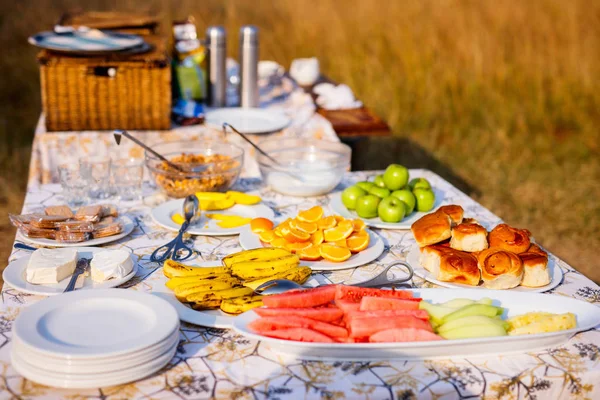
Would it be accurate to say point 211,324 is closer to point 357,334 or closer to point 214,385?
point 214,385

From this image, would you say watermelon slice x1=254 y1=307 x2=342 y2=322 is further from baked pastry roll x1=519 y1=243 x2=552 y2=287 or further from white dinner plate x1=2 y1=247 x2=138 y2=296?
baked pastry roll x1=519 y1=243 x2=552 y2=287

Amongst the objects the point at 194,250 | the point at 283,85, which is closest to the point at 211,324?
the point at 194,250

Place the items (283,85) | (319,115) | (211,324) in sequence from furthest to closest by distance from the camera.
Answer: (283,85) < (319,115) < (211,324)

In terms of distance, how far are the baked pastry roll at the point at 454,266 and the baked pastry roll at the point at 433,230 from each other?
2.3 inches

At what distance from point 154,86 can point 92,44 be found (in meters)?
0.32

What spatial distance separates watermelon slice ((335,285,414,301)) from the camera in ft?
4.34

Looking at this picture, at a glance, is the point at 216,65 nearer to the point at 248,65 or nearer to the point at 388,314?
the point at 248,65

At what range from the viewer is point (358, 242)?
5.59 feet

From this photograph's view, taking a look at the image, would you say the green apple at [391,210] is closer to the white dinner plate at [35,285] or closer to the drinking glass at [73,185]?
the white dinner plate at [35,285]

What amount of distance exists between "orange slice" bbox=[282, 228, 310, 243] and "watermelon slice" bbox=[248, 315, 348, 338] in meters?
0.46

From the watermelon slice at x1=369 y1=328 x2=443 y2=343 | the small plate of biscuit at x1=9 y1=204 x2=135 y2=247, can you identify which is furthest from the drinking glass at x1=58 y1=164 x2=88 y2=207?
the watermelon slice at x1=369 y1=328 x2=443 y2=343

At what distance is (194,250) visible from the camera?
1.73 meters

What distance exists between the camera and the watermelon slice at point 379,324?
1216 mm

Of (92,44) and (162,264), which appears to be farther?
(92,44)
